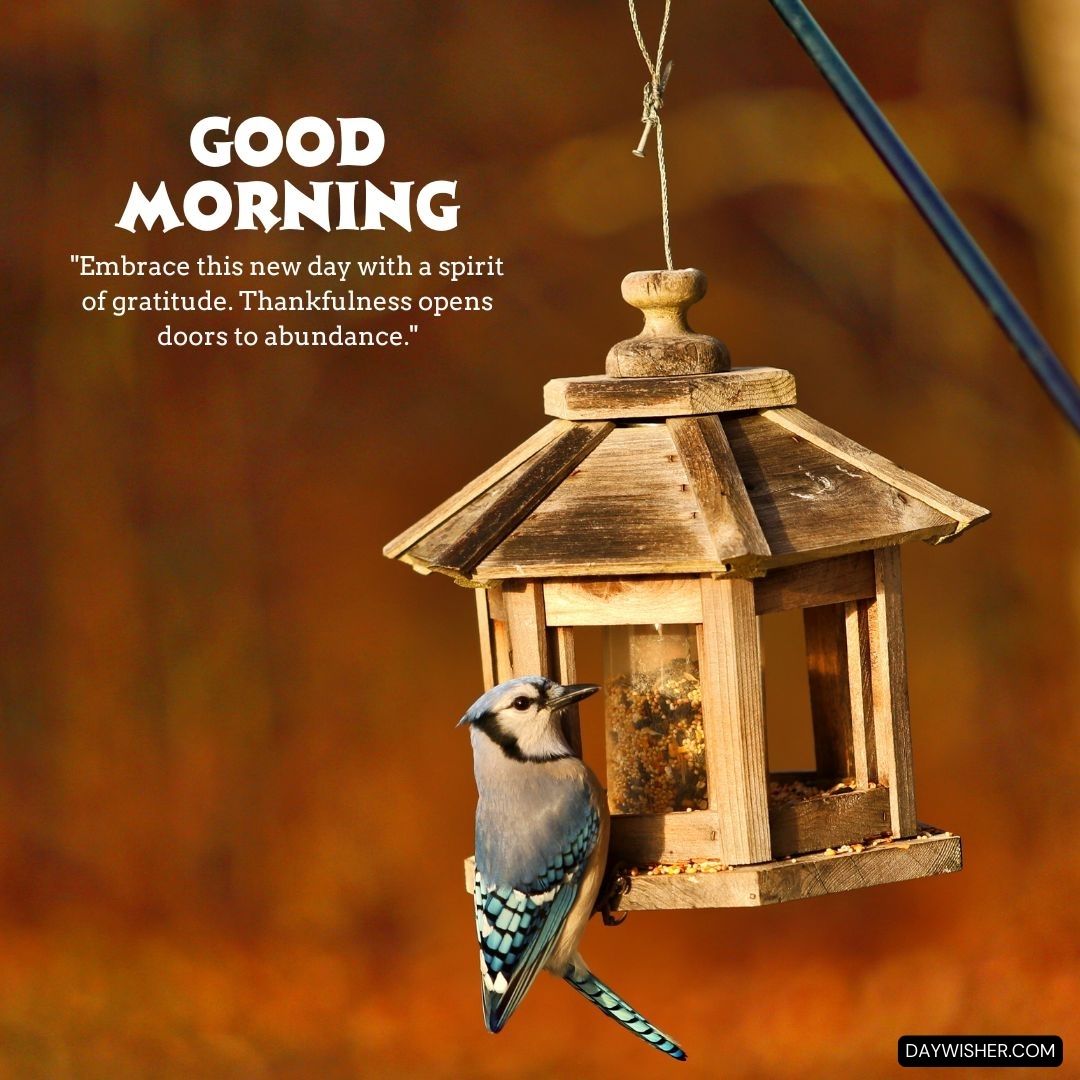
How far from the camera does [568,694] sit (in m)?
2.15

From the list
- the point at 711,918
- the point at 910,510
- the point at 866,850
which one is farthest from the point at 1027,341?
the point at 711,918

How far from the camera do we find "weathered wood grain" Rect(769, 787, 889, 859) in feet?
7.29

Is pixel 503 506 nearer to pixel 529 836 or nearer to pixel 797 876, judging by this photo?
pixel 529 836

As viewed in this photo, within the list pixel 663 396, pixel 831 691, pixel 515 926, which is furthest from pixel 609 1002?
pixel 663 396

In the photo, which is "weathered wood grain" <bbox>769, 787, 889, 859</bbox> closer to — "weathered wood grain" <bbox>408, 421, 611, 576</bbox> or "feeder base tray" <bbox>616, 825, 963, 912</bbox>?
"feeder base tray" <bbox>616, 825, 963, 912</bbox>

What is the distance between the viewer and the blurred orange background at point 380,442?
4641 mm

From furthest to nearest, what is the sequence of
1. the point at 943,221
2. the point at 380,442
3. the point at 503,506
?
1. the point at 380,442
2. the point at 503,506
3. the point at 943,221

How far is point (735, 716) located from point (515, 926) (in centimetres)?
43

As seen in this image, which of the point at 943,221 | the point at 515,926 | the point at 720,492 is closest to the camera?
the point at 943,221

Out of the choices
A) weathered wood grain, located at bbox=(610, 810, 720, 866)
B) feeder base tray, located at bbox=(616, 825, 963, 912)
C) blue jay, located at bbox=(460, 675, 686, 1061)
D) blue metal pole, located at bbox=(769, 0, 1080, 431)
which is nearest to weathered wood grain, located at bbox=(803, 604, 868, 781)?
feeder base tray, located at bbox=(616, 825, 963, 912)

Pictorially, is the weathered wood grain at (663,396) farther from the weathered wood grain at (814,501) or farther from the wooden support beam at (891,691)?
the wooden support beam at (891,691)

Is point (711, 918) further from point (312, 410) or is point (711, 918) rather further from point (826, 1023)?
point (312, 410)

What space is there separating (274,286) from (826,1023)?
2.50 meters

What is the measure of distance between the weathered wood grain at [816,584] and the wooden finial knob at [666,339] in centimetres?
28
